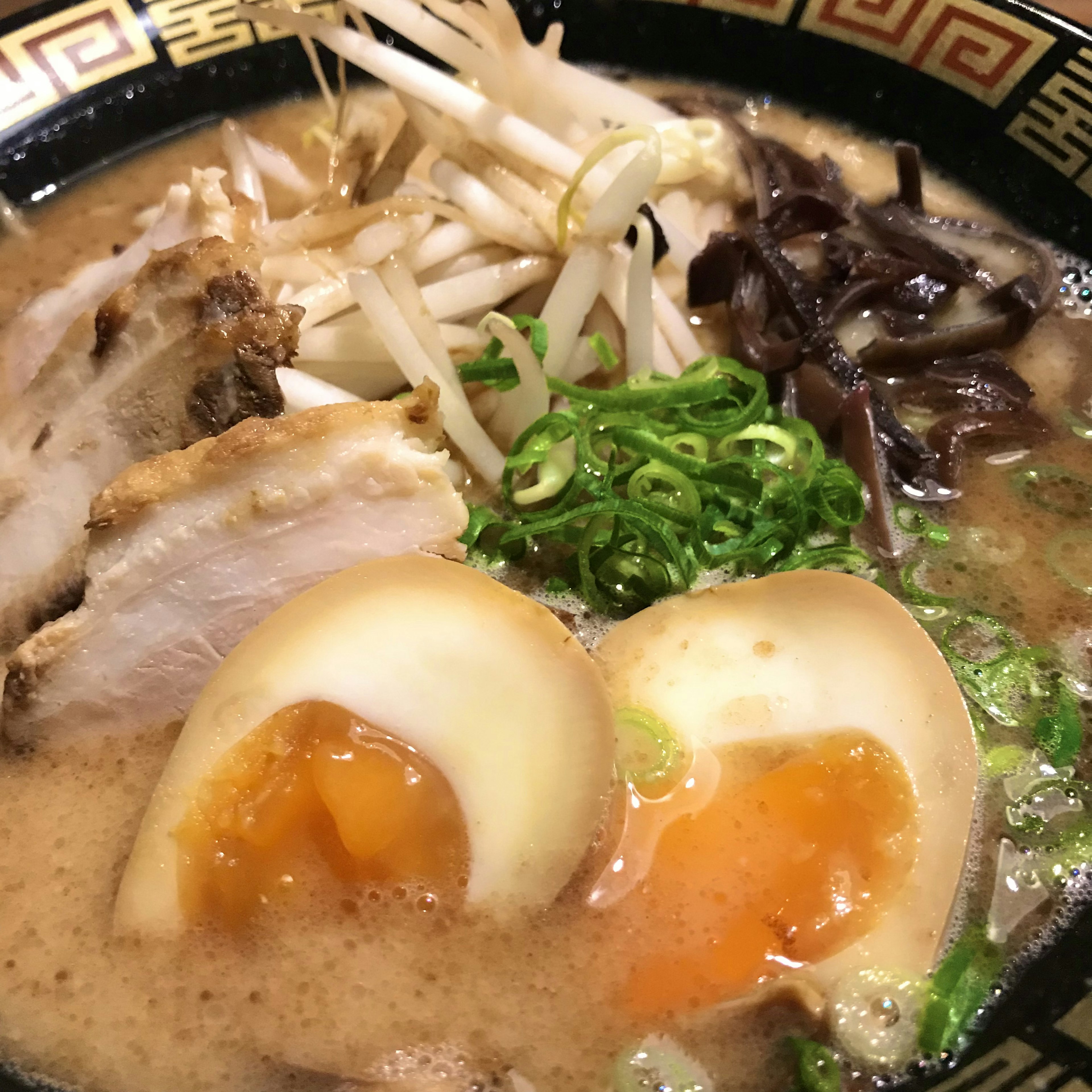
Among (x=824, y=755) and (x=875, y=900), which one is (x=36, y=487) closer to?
(x=824, y=755)

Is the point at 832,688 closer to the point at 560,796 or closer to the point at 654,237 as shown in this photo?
the point at 560,796

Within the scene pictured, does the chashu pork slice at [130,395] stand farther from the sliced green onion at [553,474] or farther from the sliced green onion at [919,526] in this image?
the sliced green onion at [919,526]

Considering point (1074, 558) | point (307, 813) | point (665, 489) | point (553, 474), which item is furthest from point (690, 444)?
point (307, 813)

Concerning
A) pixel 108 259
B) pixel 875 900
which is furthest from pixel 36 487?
pixel 875 900

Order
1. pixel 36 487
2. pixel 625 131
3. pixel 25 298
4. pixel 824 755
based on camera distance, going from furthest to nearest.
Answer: pixel 25 298, pixel 625 131, pixel 36 487, pixel 824 755

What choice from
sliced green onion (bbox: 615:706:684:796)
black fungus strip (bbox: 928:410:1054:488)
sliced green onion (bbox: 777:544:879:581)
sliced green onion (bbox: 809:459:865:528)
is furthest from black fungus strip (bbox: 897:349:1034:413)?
sliced green onion (bbox: 615:706:684:796)

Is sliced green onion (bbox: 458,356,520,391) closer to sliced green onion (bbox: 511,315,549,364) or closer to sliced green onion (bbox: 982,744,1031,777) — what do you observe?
sliced green onion (bbox: 511,315,549,364)

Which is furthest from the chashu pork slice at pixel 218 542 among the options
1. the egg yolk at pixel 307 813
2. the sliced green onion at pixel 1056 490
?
the sliced green onion at pixel 1056 490
